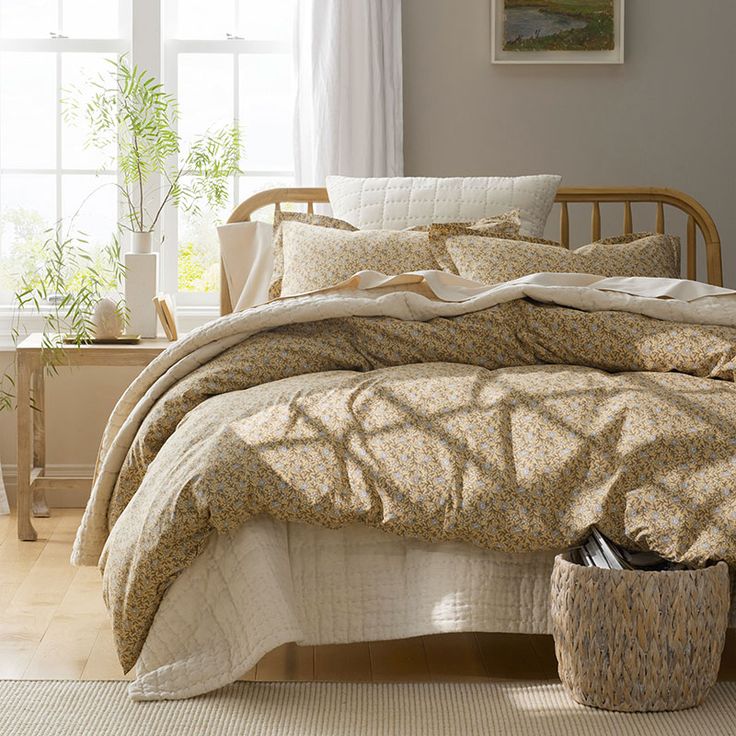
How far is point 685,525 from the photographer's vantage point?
1.79m

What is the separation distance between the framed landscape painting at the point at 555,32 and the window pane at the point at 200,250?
115 centimetres

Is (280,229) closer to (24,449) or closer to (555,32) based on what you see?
(24,449)

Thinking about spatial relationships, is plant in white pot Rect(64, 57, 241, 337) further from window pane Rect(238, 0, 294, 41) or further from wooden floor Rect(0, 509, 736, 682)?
wooden floor Rect(0, 509, 736, 682)

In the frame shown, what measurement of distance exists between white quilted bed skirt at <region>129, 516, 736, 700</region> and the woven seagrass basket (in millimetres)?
125

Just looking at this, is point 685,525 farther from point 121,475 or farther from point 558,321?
point 121,475

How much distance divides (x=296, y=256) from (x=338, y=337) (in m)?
0.73

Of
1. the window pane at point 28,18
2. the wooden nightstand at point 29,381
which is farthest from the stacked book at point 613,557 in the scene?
the window pane at point 28,18

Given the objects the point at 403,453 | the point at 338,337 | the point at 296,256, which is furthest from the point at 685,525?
the point at 296,256

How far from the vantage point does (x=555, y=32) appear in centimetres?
386

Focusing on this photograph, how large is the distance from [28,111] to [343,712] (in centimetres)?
281

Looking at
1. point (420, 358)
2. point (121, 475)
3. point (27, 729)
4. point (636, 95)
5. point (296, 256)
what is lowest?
point (27, 729)

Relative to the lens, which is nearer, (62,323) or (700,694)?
(700,694)

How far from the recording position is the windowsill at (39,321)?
3814 mm

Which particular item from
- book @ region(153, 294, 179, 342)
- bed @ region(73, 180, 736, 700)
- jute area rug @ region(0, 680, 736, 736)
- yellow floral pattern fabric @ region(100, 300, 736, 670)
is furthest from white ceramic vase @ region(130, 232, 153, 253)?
jute area rug @ region(0, 680, 736, 736)
